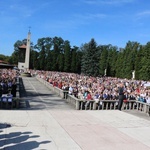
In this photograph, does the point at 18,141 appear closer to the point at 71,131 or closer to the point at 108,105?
the point at 71,131

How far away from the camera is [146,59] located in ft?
206

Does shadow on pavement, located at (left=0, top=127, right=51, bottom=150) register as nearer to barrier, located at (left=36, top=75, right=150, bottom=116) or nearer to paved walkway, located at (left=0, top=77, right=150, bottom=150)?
paved walkway, located at (left=0, top=77, right=150, bottom=150)

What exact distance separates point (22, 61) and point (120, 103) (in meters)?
84.7

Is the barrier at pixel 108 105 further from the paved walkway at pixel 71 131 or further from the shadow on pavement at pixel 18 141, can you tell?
the shadow on pavement at pixel 18 141

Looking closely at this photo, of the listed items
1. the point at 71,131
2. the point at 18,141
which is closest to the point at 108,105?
the point at 71,131

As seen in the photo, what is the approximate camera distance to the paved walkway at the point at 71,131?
9.16m

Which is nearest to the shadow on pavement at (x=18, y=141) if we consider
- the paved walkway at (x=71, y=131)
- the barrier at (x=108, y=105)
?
the paved walkway at (x=71, y=131)

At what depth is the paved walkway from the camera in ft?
30.0

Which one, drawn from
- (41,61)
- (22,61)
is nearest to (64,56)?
(41,61)

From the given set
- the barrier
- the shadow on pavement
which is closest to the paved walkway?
the shadow on pavement

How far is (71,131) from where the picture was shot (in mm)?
11062

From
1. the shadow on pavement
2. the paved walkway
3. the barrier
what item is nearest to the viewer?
the shadow on pavement

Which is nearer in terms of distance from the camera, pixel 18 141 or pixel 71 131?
pixel 18 141

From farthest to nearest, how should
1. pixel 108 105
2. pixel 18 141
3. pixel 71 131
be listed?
pixel 108 105, pixel 71 131, pixel 18 141
